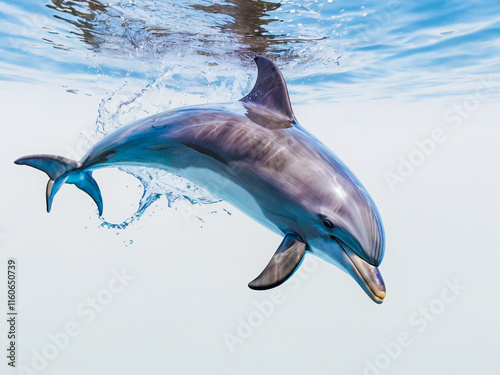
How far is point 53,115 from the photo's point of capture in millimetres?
19625

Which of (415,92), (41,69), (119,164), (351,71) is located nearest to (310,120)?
(415,92)

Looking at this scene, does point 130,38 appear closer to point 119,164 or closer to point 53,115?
point 119,164

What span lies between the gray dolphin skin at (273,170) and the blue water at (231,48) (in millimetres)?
2313

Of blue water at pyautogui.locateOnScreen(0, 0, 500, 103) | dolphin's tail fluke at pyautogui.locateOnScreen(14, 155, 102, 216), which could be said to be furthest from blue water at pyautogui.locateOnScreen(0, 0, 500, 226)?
dolphin's tail fluke at pyautogui.locateOnScreen(14, 155, 102, 216)

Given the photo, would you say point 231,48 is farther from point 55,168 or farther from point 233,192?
point 233,192

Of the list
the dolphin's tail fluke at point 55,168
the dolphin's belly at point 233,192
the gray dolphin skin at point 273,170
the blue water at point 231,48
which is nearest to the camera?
the gray dolphin skin at point 273,170

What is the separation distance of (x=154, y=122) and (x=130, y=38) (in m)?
6.14

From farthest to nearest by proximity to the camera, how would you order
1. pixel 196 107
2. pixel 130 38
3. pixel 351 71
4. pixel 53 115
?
1. pixel 53 115
2. pixel 351 71
3. pixel 130 38
4. pixel 196 107

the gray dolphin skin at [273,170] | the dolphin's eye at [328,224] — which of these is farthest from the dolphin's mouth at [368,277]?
the dolphin's eye at [328,224]

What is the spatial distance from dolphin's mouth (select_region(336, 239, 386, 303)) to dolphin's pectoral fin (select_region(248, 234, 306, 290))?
338mm

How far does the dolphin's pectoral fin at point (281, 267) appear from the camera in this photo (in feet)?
9.41

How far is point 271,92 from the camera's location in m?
4.05

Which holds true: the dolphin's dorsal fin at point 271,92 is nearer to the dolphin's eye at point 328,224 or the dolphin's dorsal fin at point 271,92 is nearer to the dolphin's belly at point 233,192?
the dolphin's belly at point 233,192

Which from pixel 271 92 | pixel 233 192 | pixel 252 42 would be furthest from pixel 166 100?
pixel 233 192
